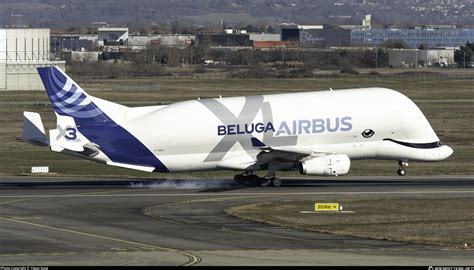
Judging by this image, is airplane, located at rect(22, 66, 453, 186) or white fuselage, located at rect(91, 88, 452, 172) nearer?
airplane, located at rect(22, 66, 453, 186)

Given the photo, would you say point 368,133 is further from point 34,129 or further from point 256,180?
point 34,129

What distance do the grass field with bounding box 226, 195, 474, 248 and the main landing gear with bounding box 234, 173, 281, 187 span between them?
5873 mm

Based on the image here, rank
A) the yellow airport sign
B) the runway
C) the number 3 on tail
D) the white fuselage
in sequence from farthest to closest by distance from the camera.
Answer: the white fuselage < the number 3 on tail < the yellow airport sign < the runway

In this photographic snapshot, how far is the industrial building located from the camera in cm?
16725

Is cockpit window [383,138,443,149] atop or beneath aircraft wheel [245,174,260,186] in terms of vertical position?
atop

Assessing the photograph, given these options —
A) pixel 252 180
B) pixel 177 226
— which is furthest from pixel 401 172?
pixel 177 226

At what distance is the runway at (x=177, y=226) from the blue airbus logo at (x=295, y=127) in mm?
3023

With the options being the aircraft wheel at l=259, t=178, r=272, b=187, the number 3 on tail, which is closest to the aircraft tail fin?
the number 3 on tail

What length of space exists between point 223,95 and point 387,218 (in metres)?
90.1

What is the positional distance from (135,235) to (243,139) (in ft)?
61.0

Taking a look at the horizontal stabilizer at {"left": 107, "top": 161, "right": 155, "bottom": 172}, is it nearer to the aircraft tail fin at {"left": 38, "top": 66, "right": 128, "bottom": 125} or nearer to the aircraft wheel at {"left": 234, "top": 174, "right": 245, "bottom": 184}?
the aircraft tail fin at {"left": 38, "top": 66, "right": 128, "bottom": 125}

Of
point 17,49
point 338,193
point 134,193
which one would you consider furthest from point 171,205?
point 17,49

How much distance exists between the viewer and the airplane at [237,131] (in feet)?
213

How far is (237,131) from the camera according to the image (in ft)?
220
